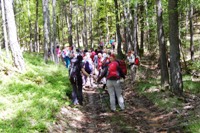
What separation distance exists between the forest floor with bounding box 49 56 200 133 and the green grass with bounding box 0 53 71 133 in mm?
388

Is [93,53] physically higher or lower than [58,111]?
higher

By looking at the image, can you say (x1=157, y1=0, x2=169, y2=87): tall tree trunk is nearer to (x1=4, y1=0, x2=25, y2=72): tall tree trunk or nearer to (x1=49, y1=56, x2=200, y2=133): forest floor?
(x1=49, y1=56, x2=200, y2=133): forest floor

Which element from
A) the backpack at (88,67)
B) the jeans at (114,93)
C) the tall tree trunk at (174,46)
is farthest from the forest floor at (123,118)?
the backpack at (88,67)

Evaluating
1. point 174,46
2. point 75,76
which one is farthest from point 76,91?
point 174,46

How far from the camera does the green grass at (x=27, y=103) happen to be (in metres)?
7.30

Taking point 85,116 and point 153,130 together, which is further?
point 85,116

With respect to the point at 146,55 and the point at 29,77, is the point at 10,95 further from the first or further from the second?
the point at 146,55

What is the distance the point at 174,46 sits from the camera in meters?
11.9

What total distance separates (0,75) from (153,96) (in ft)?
22.6

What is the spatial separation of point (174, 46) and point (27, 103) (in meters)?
6.53

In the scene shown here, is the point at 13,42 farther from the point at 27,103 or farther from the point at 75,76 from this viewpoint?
the point at 27,103

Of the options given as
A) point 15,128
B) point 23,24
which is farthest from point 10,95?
point 23,24

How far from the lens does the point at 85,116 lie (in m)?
10.6

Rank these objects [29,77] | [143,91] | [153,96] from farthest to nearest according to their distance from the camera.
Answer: [143,91] < [153,96] < [29,77]
